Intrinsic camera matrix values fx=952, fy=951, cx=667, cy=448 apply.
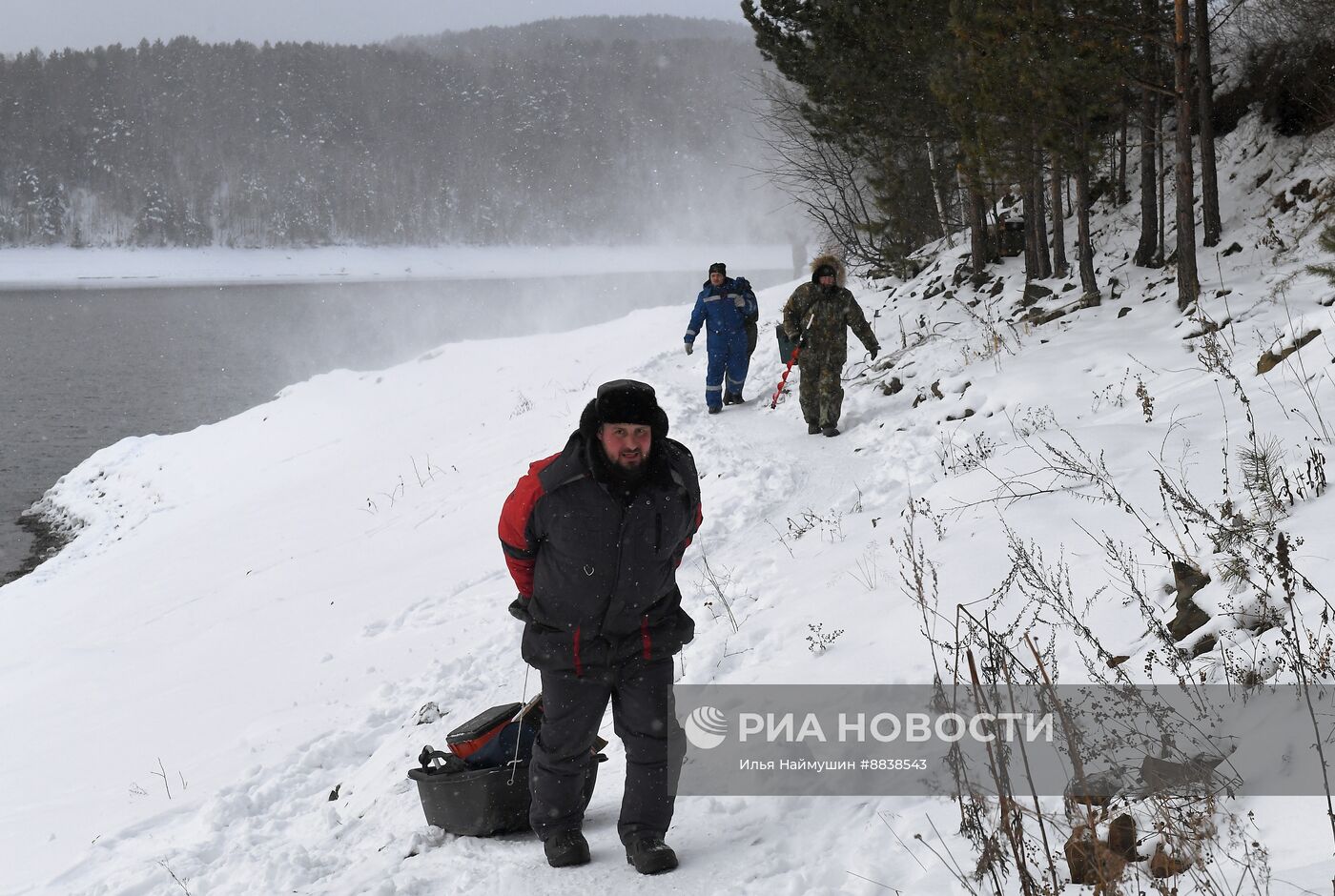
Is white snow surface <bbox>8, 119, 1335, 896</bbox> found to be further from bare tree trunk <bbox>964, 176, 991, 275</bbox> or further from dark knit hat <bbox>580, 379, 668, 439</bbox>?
dark knit hat <bbox>580, 379, 668, 439</bbox>

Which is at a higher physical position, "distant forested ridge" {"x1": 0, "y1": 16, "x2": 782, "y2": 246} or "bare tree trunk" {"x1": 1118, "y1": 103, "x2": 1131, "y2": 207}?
"distant forested ridge" {"x1": 0, "y1": 16, "x2": 782, "y2": 246}

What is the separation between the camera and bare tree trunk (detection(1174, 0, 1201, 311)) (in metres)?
9.05

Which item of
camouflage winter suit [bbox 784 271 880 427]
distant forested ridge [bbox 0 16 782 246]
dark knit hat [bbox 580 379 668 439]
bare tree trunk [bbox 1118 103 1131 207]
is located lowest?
camouflage winter suit [bbox 784 271 880 427]

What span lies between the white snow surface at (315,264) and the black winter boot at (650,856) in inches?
3207

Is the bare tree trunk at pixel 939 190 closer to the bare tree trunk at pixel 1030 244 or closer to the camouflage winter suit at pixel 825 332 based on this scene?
the bare tree trunk at pixel 1030 244

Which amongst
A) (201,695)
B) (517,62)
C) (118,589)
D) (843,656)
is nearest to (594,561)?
(843,656)

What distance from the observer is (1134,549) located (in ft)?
15.0

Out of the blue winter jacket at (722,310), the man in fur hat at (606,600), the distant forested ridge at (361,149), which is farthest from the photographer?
the distant forested ridge at (361,149)

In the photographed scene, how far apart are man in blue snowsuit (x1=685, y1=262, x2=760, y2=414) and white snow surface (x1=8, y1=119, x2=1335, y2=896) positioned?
1.72 ft

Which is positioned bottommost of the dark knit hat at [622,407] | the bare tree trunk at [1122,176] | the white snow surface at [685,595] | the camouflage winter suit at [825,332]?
the white snow surface at [685,595]

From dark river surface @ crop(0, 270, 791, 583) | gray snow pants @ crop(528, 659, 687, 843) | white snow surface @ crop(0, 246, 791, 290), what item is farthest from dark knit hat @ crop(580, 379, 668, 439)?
white snow surface @ crop(0, 246, 791, 290)

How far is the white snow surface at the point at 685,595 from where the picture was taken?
3756mm

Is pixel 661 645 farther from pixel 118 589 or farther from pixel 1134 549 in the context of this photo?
pixel 118 589

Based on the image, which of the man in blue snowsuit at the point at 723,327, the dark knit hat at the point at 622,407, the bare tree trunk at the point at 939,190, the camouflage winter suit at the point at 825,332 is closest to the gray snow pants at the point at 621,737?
the dark knit hat at the point at 622,407
